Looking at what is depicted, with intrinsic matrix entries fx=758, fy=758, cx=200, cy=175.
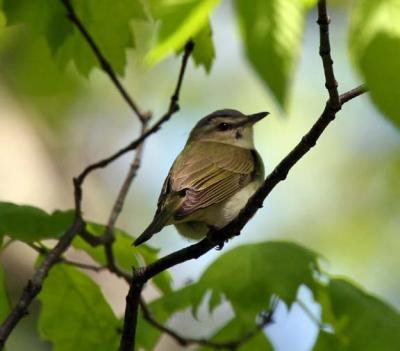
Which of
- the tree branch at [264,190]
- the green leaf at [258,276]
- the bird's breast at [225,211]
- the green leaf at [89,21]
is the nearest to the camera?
the tree branch at [264,190]

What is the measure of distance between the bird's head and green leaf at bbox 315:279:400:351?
5.92 ft

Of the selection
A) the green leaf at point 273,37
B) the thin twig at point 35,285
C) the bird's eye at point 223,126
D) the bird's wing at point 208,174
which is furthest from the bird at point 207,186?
the green leaf at point 273,37

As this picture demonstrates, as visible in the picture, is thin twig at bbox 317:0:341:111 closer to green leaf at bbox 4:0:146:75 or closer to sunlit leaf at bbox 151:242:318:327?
green leaf at bbox 4:0:146:75

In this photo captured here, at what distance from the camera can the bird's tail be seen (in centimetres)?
288

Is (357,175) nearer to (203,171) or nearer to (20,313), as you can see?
(203,171)

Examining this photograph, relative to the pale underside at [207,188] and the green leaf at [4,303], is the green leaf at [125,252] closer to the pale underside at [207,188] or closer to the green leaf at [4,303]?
the pale underside at [207,188]

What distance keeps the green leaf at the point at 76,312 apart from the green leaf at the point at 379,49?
2.40 metres

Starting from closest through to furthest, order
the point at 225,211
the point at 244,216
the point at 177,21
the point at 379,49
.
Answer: the point at 379,49 < the point at 177,21 < the point at 244,216 < the point at 225,211

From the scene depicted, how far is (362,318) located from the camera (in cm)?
313

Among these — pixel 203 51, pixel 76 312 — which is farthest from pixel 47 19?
pixel 76 312

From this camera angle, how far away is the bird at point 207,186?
11.4ft

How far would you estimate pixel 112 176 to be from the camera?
9.08 metres

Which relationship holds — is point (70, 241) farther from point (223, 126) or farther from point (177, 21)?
point (223, 126)

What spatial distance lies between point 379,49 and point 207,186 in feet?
8.52
